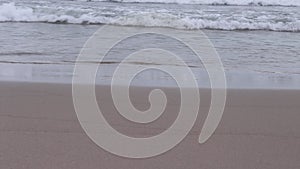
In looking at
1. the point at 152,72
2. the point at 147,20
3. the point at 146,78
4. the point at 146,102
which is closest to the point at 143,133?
the point at 146,102

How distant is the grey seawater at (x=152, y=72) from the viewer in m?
6.36

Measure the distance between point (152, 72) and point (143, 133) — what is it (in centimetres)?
297

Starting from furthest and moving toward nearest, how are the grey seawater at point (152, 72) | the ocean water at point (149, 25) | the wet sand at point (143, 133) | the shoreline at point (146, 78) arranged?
the ocean water at point (149, 25) → the grey seawater at point (152, 72) → the shoreline at point (146, 78) → the wet sand at point (143, 133)

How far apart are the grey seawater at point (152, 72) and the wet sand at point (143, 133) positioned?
787 mm

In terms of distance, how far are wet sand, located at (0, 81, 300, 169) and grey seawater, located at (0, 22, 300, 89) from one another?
0.79m

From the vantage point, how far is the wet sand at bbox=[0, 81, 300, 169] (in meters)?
3.23

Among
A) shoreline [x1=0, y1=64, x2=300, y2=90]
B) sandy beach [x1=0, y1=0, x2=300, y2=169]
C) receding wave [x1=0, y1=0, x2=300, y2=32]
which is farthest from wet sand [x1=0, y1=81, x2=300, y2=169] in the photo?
receding wave [x1=0, y1=0, x2=300, y2=32]

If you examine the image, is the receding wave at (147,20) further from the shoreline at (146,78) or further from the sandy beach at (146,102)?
the shoreline at (146,78)

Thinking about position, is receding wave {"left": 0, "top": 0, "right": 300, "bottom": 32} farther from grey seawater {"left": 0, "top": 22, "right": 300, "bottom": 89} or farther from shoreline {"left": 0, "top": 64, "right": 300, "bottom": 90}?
shoreline {"left": 0, "top": 64, "right": 300, "bottom": 90}

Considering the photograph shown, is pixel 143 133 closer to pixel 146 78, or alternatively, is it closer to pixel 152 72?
pixel 146 78

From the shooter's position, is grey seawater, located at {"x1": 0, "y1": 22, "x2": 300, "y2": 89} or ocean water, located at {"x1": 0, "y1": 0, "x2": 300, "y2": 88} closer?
grey seawater, located at {"x1": 0, "y1": 22, "x2": 300, "y2": 89}

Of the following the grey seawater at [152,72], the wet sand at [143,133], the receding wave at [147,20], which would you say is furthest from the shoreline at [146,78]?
the receding wave at [147,20]

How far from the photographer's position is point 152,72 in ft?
22.4

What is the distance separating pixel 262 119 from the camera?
14.6 feet
